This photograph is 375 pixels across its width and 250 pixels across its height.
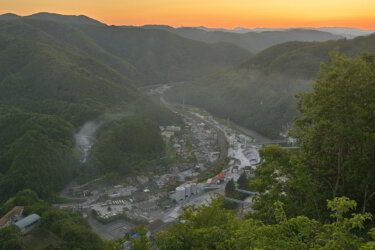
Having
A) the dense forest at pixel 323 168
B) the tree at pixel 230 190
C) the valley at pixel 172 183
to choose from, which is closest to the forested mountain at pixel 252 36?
the valley at pixel 172 183

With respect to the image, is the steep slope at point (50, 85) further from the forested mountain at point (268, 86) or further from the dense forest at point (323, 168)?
the dense forest at point (323, 168)

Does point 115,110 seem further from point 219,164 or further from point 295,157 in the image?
point 295,157

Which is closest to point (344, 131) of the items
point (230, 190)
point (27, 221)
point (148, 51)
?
point (27, 221)

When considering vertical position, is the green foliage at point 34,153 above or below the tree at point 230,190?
above

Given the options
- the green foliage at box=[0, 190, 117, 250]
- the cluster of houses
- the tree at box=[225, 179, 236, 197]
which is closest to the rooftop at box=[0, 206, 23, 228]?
the cluster of houses

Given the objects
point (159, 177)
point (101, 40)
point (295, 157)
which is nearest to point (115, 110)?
point (159, 177)

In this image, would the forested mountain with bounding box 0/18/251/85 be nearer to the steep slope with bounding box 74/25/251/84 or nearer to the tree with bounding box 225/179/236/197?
the steep slope with bounding box 74/25/251/84
